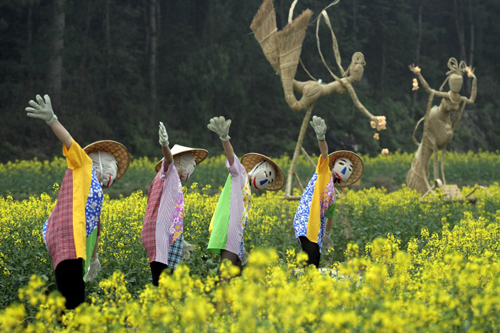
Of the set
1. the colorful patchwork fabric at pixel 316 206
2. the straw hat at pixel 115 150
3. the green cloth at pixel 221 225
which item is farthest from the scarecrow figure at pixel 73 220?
the colorful patchwork fabric at pixel 316 206

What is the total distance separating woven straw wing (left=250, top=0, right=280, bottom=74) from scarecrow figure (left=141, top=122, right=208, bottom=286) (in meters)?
3.73

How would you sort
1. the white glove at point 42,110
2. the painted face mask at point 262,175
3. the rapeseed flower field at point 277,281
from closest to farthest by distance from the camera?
the rapeseed flower field at point 277,281
the white glove at point 42,110
the painted face mask at point 262,175

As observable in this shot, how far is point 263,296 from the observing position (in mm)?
2688

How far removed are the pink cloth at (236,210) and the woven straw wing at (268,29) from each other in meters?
3.44

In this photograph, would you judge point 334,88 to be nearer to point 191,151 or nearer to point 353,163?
point 353,163

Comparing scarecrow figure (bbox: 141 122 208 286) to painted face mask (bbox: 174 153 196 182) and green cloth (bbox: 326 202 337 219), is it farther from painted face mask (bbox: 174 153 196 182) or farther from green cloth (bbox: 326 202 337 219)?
green cloth (bbox: 326 202 337 219)

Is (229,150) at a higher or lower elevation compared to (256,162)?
higher

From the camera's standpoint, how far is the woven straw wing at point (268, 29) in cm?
793

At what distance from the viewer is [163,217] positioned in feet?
15.1

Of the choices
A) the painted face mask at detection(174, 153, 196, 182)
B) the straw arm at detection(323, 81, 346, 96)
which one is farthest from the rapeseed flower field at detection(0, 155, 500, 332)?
the straw arm at detection(323, 81, 346, 96)

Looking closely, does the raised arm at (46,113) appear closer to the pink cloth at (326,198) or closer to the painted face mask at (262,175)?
the painted face mask at (262,175)

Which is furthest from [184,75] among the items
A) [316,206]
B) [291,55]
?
[316,206]

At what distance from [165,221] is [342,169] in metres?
2.05

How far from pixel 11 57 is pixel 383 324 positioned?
16.7 meters
